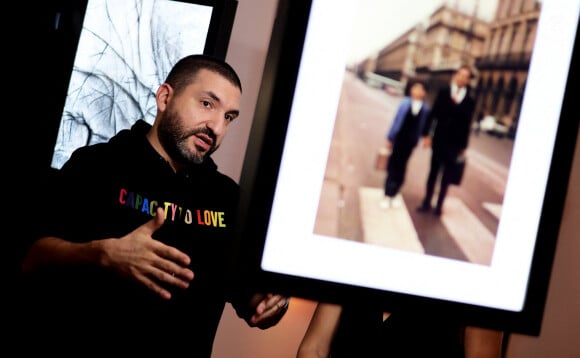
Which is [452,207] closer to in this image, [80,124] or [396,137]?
[396,137]

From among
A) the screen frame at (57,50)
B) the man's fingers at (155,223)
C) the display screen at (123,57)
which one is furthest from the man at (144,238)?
the display screen at (123,57)

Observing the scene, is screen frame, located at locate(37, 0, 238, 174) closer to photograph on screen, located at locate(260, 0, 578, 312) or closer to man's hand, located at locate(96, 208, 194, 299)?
man's hand, located at locate(96, 208, 194, 299)

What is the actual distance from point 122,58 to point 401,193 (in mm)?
1522

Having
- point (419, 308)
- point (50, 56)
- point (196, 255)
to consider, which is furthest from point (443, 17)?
point (50, 56)

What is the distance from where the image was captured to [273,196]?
44cm

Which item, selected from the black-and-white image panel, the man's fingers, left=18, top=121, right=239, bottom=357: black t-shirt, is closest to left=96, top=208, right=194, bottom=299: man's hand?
the man's fingers

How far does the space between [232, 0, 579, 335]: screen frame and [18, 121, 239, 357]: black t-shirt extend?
21.8 inches

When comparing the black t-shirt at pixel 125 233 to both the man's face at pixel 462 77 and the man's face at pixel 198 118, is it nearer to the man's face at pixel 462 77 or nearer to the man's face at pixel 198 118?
the man's face at pixel 198 118

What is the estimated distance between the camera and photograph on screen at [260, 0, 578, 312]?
450 mm

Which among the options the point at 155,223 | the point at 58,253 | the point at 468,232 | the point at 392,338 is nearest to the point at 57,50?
the point at 58,253

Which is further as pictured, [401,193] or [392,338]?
[392,338]

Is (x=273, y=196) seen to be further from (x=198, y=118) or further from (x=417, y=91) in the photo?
(x=198, y=118)

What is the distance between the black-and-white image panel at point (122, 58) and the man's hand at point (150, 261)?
3.20 feet

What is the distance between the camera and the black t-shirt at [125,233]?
1.06 meters
